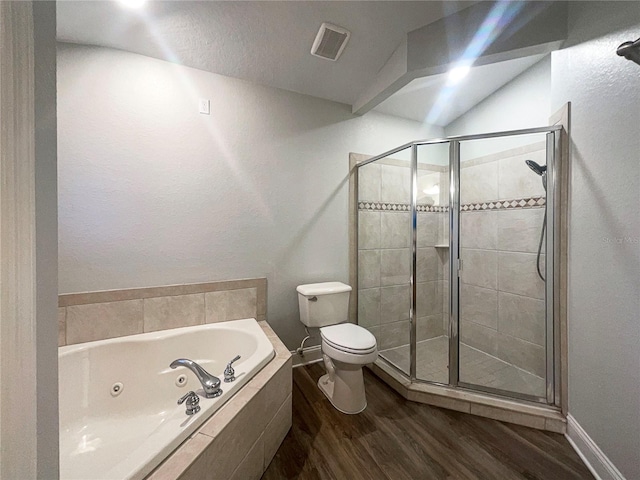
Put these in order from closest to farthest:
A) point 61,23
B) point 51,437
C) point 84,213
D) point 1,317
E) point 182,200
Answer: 1. point 1,317
2. point 51,437
3. point 61,23
4. point 84,213
5. point 182,200

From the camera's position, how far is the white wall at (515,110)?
1886mm

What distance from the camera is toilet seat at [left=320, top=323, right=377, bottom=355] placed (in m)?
1.60

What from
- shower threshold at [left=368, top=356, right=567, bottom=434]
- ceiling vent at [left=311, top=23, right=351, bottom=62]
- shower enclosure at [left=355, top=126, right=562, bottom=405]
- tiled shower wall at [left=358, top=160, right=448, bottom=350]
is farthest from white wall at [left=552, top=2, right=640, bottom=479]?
ceiling vent at [left=311, top=23, right=351, bottom=62]

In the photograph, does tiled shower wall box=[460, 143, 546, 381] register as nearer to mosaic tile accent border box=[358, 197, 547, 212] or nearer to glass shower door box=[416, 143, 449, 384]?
mosaic tile accent border box=[358, 197, 547, 212]

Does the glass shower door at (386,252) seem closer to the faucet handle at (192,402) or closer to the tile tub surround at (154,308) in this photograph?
the tile tub surround at (154,308)

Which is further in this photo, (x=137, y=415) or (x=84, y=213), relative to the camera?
(x=84, y=213)

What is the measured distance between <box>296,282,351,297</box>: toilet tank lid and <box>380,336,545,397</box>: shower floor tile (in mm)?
701

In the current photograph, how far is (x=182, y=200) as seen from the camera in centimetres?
181

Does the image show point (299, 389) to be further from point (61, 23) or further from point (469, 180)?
point (61, 23)

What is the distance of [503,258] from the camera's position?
6.88 feet

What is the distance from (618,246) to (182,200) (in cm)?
239

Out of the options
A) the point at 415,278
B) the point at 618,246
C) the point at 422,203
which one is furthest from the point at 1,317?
the point at 422,203

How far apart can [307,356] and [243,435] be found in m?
1.20

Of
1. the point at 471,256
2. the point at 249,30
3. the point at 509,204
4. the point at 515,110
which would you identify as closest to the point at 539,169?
the point at 509,204
